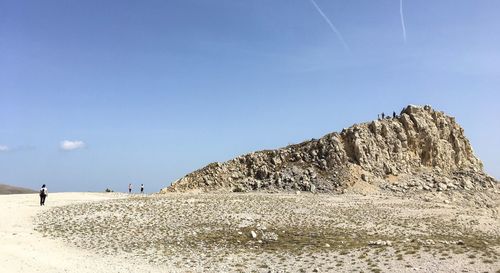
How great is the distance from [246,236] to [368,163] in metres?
34.7

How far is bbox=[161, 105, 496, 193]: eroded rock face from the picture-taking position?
58.6m

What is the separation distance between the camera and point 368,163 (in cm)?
6200

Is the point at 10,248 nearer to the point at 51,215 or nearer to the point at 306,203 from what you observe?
the point at 51,215

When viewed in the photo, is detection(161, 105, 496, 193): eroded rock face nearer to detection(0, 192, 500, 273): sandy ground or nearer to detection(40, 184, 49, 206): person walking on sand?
detection(0, 192, 500, 273): sandy ground

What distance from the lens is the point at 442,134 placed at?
70.8 m

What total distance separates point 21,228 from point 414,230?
30.1 meters

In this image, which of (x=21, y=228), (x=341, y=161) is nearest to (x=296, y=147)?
A: (x=341, y=161)

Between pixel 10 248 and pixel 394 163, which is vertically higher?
pixel 394 163

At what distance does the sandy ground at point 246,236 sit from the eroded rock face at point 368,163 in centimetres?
935

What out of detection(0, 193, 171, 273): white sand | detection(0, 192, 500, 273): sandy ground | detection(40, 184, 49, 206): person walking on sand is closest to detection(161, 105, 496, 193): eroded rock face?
detection(0, 192, 500, 273): sandy ground

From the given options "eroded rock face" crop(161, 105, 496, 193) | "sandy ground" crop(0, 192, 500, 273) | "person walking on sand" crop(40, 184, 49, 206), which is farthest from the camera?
"eroded rock face" crop(161, 105, 496, 193)

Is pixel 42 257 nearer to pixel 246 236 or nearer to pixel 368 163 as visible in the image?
pixel 246 236

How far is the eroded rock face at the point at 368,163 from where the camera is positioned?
58.6 m

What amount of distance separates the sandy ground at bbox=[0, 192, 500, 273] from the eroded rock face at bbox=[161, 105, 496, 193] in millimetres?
9353
